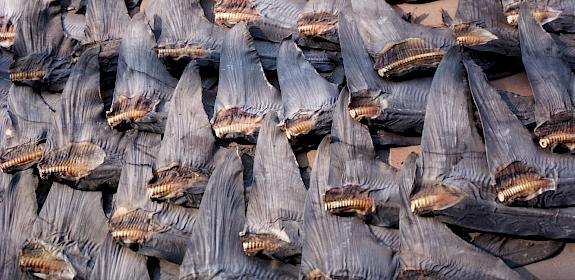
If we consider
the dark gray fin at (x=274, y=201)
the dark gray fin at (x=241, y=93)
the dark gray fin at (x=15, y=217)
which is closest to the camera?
the dark gray fin at (x=274, y=201)

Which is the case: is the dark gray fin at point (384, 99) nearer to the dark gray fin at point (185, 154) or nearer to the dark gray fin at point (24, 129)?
the dark gray fin at point (185, 154)

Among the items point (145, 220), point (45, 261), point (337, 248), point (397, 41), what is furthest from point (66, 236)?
point (397, 41)

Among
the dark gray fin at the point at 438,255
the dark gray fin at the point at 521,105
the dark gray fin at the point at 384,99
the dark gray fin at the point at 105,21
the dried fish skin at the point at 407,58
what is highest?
the dark gray fin at the point at 105,21

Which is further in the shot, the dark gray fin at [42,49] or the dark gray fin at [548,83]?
the dark gray fin at [42,49]

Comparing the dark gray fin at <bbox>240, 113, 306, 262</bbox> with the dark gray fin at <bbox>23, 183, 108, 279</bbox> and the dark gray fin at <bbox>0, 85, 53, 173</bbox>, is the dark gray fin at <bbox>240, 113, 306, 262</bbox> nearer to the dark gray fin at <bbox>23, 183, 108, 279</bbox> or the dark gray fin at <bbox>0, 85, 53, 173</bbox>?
the dark gray fin at <bbox>23, 183, 108, 279</bbox>

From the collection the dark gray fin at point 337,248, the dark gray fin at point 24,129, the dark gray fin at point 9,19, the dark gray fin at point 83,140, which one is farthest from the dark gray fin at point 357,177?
the dark gray fin at point 9,19

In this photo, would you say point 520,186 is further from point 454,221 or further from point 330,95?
point 330,95

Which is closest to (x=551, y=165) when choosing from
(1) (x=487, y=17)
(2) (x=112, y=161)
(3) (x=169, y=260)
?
(1) (x=487, y=17)
